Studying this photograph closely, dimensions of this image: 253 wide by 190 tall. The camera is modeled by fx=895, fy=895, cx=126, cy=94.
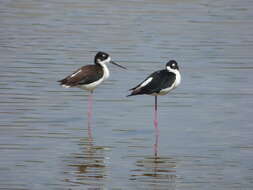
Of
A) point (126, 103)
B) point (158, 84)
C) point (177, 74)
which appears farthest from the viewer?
point (126, 103)

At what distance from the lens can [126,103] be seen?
49.9 ft

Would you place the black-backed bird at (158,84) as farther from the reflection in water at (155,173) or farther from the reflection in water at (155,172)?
the reflection in water at (155,173)

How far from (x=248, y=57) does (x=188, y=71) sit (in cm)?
208

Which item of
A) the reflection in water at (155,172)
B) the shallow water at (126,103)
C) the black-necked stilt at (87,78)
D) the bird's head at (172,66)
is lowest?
the reflection in water at (155,172)

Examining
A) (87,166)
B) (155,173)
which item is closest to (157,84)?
(87,166)

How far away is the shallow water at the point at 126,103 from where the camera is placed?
10961 millimetres

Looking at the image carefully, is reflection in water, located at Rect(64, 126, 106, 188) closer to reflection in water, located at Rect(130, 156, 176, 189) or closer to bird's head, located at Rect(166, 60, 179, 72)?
reflection in water, located at Rect(130, 156, 176, 189)

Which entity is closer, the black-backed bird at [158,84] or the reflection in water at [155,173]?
the reflection in water at [155,173]

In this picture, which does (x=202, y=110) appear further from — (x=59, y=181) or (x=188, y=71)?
(x=59, y=181)

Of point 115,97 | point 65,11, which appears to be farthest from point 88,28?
point 115,97

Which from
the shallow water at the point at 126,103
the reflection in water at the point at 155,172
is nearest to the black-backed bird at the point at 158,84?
the shallow water at the point at 126,103

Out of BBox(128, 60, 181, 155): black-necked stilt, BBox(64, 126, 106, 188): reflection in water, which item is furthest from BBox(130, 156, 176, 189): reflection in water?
BBox(128, 60, 181, 155): black-necked stilt

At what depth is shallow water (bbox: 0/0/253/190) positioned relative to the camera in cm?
1096

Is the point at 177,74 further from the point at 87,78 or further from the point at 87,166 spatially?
the point at 87,166
